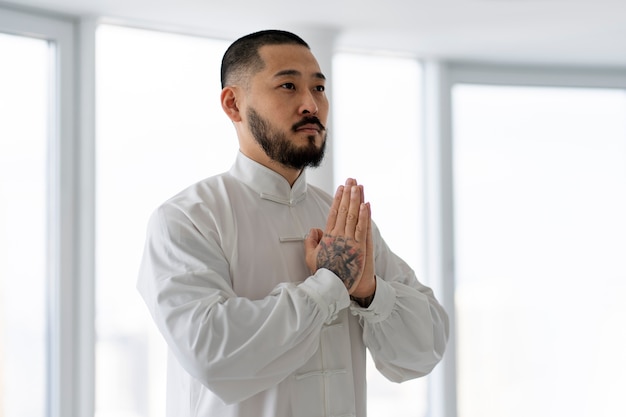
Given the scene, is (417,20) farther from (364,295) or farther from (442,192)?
(364,295)

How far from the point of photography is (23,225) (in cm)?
319

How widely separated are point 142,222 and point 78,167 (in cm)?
35

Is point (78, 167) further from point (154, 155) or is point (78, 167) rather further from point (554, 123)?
point (554, 123)

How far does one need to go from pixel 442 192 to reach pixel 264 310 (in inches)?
113

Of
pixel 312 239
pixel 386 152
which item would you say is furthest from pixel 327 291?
pixel 386 152

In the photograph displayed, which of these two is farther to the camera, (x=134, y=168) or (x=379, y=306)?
(x=134, y=168)

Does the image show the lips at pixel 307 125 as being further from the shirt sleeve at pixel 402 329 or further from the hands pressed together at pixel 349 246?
the shirt sleeve at pixel 402 329

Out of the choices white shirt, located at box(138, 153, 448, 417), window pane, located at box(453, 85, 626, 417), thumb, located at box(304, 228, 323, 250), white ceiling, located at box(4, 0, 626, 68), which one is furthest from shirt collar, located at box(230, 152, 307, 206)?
window pane, located at box(453, 85, 626, 417)

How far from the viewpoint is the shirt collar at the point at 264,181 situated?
185cm

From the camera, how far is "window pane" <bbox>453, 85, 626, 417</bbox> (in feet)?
14.5

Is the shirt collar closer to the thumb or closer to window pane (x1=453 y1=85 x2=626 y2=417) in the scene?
the thumb

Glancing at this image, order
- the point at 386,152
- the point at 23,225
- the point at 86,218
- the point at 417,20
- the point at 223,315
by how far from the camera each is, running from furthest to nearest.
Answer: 1. the point at 386,152
2. the point at 417,20
3. the point at 86,218
4. the point at 23,225
5. the point at 223,315

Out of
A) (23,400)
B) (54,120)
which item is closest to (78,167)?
(54,120)

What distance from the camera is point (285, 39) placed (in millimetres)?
1825
